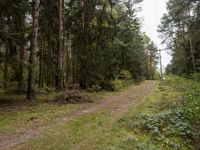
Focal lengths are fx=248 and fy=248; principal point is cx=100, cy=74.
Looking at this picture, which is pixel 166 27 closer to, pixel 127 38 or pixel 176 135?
pixel 127 38

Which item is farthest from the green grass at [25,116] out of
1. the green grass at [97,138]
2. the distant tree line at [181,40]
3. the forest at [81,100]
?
the distant tree line at [181,40]

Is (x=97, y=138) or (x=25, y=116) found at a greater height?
(x=25, y=116)

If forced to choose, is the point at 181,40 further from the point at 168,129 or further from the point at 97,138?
the point at 97,138

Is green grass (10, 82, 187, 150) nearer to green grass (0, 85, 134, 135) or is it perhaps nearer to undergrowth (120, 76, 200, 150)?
undergrowth (120, 76, 200, 150)

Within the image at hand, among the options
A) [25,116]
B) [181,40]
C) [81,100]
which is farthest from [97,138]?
[181,40]

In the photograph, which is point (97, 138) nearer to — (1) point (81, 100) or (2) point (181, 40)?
(1) point (81, 100)

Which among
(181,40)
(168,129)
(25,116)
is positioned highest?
(181,40)

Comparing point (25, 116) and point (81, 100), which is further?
point (81, 100)

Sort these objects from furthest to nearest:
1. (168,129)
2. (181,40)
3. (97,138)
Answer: (181,40), (168,129), (97,138)

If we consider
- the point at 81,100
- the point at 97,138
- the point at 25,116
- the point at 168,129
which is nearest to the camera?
the point at 97,138

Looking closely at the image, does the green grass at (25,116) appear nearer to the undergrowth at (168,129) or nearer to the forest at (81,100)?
the forest at (81,100)

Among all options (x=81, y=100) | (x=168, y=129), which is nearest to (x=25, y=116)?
(x=81, y=100)

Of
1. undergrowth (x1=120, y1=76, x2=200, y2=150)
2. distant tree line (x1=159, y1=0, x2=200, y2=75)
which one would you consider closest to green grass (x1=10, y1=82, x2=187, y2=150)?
undergrowth (x1=120, y1=76, x2=200, y2=150)

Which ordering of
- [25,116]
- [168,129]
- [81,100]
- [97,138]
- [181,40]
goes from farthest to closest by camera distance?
1. [181,40]
2. [81,100]
3. [25,116]
4. [168,129]
5. [97,138]
